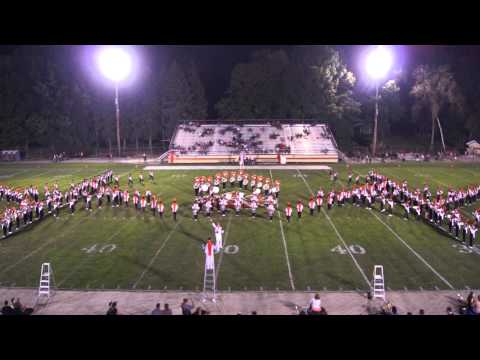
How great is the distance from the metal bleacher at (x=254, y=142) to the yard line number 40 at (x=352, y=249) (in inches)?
880

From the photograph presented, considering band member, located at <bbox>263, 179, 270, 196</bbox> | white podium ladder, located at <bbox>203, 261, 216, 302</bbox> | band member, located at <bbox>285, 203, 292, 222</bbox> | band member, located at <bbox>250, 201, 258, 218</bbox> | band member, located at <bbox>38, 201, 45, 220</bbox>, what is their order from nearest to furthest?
1. white podium ladder, located at <bbox>203, 261, 216, 302</bbox>
2. band member, located at <bbox>285, 203, 292, 222</bbox>
3. band member, located at <bbox>38, 201, 45, 220</bbox>
4. band member, located at <bbox>250, 201, 258, 218</bbox>
5. band member, located at <bbox>263, 179, 270, 196</bbox>

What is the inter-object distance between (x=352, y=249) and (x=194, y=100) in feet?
110

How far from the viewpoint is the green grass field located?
12117 millimetres

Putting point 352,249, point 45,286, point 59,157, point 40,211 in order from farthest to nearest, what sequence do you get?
point 59,157 → point 40,211 → point 352,249 → point 45,286

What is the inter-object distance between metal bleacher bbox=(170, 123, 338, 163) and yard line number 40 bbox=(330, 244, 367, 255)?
73.3ft

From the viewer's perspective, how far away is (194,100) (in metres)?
45.7

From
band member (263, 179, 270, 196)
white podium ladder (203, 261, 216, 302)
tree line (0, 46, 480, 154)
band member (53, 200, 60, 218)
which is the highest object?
tree line (0, 46, 480, 154)

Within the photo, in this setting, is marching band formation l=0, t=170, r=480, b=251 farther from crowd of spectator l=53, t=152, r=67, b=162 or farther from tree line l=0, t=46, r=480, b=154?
tree line l=0, t=46, r=480, b=154

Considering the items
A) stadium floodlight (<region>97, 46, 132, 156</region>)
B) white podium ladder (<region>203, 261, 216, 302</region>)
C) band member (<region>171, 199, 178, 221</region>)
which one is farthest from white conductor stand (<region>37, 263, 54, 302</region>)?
stadium floodlight (<region>97, 46, 132, 156</region>)

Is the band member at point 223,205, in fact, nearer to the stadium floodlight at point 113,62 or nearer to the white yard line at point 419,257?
the white yard line at point 419,257

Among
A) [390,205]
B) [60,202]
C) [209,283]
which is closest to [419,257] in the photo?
[390,205]

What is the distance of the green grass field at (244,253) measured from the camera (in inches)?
477

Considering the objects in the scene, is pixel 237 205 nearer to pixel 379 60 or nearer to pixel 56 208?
pixel 56 208
